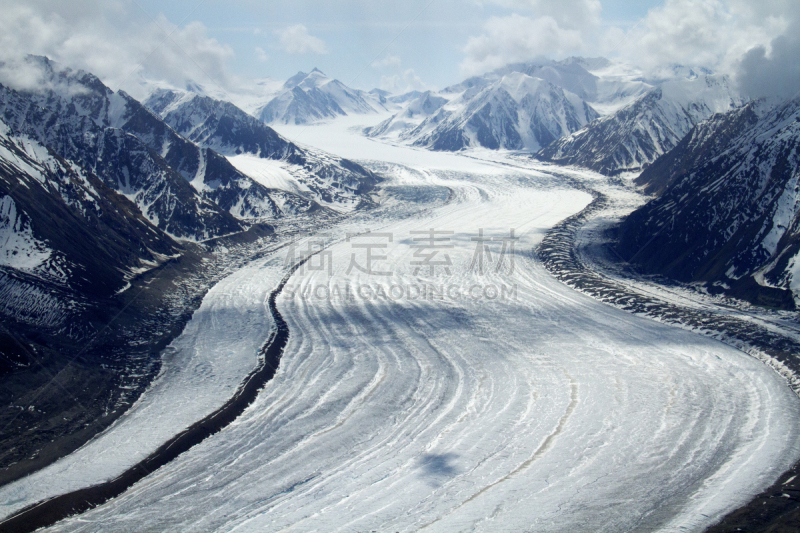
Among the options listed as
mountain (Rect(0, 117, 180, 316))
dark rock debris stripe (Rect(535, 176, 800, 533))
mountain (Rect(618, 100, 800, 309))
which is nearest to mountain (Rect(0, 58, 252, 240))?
mountain (Rect(0, 117, 180, 316))

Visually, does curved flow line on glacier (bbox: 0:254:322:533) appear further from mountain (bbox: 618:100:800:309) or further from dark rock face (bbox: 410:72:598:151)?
dark rock face (bbox: 410:72:598:151)

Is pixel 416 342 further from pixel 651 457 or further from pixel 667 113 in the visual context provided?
pixel 667 113

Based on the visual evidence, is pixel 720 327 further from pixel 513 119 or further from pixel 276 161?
pixel 513 119

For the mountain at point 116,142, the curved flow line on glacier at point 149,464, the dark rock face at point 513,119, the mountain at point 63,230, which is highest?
the dark rock face at point 513,119

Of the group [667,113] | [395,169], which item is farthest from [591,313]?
[667,113]

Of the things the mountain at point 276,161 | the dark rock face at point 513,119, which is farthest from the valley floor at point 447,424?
the dark rock face at point 513,119

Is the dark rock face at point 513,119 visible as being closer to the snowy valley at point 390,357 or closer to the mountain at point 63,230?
the snowy valley at point 390,357
